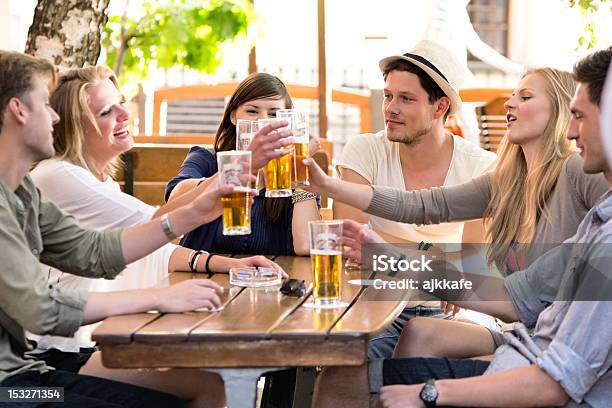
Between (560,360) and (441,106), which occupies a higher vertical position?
(441,106)

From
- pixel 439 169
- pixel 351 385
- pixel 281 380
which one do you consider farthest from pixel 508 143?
pixel 351 385

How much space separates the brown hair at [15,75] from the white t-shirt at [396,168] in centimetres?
169

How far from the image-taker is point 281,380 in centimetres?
353

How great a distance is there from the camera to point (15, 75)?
250 centimetres

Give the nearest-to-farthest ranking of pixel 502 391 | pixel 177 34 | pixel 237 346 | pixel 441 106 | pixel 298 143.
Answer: pixel 237 346, pixel 502 391, pixel 298 143, pixel 441 106, pixel 177 34

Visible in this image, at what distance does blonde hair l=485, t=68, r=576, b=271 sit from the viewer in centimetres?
315

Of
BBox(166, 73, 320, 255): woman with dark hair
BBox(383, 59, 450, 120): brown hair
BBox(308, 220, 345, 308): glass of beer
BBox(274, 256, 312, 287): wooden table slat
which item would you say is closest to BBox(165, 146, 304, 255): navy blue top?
BBox(166, 73, 320, 255): woman with dark hair

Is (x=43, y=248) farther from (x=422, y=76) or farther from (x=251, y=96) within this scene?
(x=422, y=76)

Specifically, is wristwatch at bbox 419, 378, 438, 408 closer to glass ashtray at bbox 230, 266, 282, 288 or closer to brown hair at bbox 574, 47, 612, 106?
glass ashtray at bbox 230, 266, 282, 288

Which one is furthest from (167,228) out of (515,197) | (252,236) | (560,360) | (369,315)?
(515,197)

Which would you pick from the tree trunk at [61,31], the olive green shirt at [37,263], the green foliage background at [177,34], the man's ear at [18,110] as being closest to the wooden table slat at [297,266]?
the olive green shirt at [37,263]

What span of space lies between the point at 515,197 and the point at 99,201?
3.94 ft

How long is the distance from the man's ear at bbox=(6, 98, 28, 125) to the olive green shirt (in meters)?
0.15

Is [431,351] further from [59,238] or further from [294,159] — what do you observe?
[59,238]
